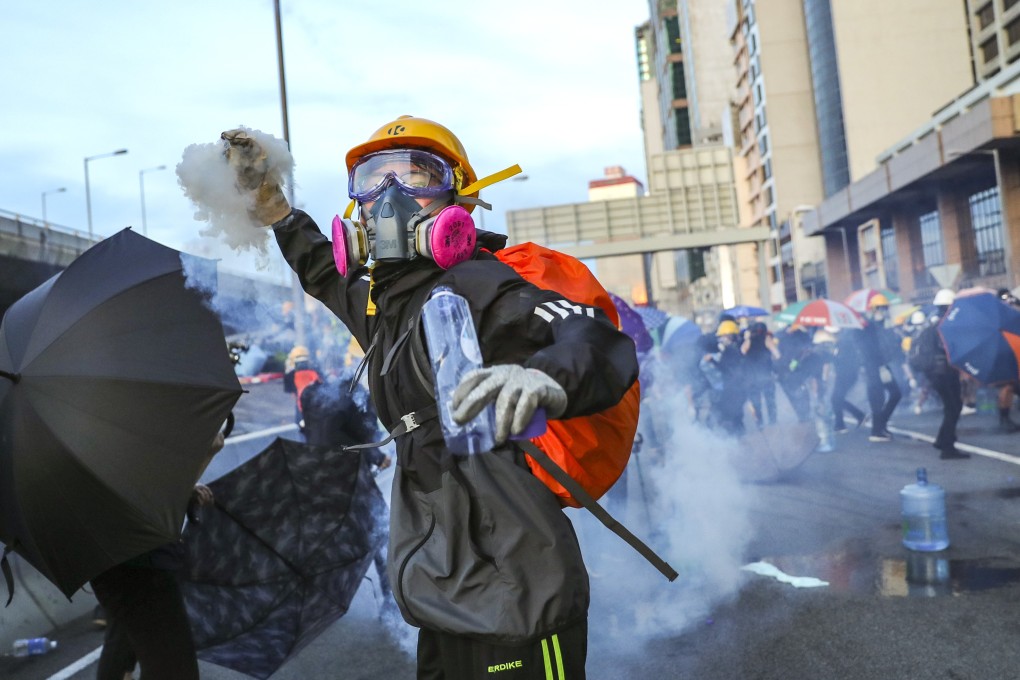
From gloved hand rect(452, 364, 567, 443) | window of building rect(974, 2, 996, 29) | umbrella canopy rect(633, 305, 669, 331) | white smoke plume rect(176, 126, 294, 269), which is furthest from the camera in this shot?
window of building rect(974, 2, 996, 29)

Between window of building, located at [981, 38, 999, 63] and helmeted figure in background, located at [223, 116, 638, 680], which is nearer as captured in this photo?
helmeted figure in background, located at [223, 116, 638, 680]

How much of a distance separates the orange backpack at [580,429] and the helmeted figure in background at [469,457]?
0.27ft

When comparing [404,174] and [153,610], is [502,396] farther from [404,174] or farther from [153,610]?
[153,610]

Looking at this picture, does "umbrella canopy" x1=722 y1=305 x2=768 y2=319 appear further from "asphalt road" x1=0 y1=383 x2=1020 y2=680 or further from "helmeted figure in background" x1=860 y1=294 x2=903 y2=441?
"asphalt road" x1=0 y1=383 x2=1020 y2=680

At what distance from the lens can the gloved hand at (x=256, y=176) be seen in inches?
123

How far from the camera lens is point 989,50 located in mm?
53250

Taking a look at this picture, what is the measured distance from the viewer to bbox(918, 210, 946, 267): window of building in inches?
1720

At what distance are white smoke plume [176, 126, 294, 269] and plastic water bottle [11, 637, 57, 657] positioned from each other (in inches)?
153

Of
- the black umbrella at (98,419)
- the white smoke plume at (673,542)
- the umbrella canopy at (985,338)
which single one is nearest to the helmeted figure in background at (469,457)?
the black umbrella at (98,419)

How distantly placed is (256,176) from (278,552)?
2.23 m

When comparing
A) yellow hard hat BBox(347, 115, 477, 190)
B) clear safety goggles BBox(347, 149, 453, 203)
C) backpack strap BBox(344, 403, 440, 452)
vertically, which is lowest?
backpack strap BBox(344, 403, 440, 452)

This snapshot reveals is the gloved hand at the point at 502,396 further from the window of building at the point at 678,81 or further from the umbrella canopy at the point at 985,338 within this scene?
the window of building at the point at 678,81

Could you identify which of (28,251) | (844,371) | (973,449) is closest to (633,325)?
(973,449)

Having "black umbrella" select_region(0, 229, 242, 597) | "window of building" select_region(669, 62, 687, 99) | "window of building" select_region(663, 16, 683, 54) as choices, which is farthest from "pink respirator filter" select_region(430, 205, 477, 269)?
"window of building" select_region(663, 16, 683, 54)
